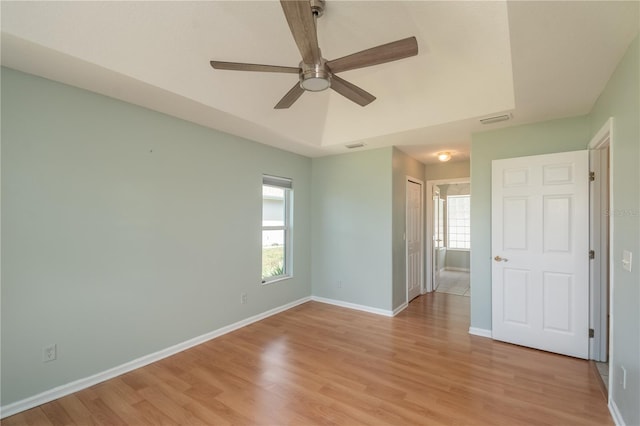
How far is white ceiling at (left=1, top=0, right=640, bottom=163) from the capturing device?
68.7 inches

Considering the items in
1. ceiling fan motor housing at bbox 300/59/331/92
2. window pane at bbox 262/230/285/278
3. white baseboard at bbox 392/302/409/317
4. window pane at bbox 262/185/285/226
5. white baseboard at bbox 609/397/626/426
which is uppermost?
ceiling fan motor housing at bbox 300/59/331/92

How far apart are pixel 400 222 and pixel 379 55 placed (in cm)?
312

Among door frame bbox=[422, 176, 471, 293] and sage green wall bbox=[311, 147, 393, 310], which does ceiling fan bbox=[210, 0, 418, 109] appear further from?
door frame bbox=[422, 176, 471, 293]

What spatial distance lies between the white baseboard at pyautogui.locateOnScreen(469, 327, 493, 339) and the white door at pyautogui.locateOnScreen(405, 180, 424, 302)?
1.31 m

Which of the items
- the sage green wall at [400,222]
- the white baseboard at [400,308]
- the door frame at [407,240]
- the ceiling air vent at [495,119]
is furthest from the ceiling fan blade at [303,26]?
the white baseboard at [400,308]

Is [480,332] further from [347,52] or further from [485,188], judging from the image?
[347,52]

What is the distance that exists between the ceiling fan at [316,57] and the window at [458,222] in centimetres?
672

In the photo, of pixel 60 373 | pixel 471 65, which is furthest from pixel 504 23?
pixel 60 373

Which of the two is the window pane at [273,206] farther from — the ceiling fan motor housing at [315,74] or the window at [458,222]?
the window at [458,222]

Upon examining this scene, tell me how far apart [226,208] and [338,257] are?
1997mm

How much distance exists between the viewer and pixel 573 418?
79.6 inches

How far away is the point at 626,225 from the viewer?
6.07 feet

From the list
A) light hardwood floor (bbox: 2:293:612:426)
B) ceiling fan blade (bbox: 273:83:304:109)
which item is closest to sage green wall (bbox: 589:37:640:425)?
light hardwood floor (bbox: 2:293:612:426)

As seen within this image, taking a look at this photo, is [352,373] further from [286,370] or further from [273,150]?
[273,150]
